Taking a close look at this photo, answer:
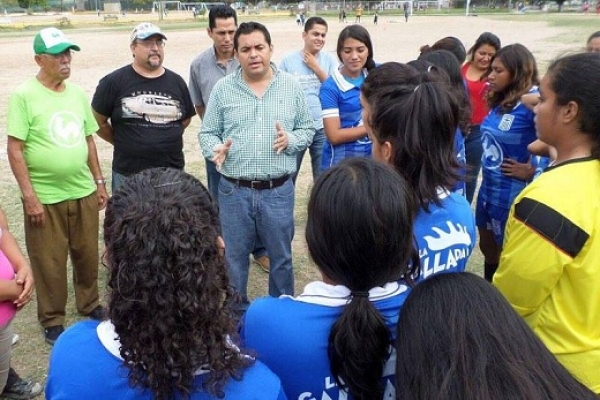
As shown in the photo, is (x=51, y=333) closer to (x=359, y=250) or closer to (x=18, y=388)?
(x=18, y=388)

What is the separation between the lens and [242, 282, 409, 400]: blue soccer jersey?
153cm

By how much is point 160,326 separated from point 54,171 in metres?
2.84

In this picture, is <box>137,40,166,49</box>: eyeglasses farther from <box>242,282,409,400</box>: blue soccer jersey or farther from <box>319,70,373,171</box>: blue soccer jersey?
<box>242,282,409,400</box>: blue soccer jersey

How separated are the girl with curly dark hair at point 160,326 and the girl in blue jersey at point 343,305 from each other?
160mm

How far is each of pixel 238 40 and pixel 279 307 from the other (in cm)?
262

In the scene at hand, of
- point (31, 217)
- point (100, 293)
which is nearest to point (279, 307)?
point (31, 217)

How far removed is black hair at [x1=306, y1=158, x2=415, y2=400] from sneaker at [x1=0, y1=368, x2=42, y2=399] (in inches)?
101

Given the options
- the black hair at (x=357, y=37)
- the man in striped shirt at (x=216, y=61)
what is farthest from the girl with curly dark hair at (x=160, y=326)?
the man in striped shirt at (x=216, y=61)

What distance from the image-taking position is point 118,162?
4336mm

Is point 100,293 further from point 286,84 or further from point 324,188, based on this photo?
point 324,188

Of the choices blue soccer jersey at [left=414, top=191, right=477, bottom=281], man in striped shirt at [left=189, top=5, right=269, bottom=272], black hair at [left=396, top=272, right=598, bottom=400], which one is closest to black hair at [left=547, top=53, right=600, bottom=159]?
blue soccer jersey at [left=414, top=191, right=477, bottom=281]

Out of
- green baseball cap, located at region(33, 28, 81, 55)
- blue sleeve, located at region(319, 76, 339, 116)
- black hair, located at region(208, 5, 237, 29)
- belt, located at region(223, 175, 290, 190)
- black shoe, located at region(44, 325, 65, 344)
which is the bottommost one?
black shoe, located at region(44, 325, 65, 344)

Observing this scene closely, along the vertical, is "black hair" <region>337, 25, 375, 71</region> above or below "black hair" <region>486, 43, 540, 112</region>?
above

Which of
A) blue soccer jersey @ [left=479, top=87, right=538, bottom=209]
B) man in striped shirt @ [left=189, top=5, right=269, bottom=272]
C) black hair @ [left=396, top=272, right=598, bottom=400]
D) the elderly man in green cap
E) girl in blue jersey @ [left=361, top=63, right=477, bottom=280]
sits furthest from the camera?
man in striped shirt @ [left=189, top=5, right=269, bottom=272]
